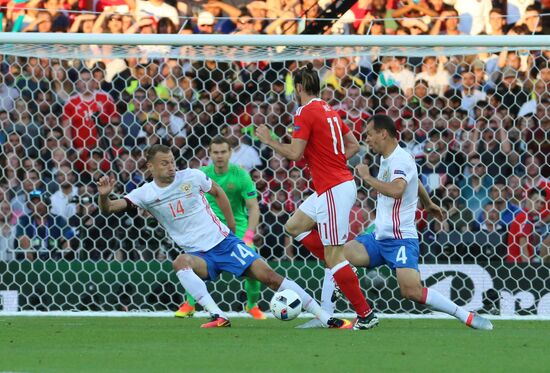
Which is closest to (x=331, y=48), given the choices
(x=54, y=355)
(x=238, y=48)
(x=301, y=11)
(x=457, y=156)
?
(x=238, y=48)

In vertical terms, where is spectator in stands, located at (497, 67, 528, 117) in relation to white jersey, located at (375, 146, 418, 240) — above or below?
above

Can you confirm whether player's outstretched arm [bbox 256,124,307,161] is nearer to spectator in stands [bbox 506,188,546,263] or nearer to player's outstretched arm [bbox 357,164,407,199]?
player's outstretched arm [bbox 357,164,407,199]

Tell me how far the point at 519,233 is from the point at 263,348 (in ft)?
16.2

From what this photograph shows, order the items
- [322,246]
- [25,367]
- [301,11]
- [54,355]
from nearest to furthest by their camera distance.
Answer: [25,367], [54,355], [322,246], [301,11]

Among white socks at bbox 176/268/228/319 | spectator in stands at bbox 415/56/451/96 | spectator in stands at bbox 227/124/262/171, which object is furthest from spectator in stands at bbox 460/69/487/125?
white socks at bbox 176/268/228/319

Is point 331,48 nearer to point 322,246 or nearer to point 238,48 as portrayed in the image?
point 238,48

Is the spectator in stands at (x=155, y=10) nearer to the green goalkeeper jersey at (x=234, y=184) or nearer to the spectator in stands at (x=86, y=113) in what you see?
the spectator in stands at (x=86, y=113)

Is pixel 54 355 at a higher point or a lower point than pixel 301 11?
lower

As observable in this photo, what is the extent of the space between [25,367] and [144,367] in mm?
594

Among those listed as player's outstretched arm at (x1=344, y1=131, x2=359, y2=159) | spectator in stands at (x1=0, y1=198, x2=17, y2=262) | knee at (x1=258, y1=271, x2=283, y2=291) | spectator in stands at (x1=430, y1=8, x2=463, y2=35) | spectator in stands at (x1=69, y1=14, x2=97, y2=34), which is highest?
spectator in stands at (x1=430, y1=8, x2=463, y2=35)

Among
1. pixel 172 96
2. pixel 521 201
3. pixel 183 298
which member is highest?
pixel 172 96

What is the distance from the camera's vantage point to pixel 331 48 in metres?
11.4

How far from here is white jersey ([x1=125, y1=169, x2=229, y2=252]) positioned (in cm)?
920

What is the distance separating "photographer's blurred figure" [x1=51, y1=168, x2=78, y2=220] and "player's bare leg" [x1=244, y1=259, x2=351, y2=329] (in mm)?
3019
